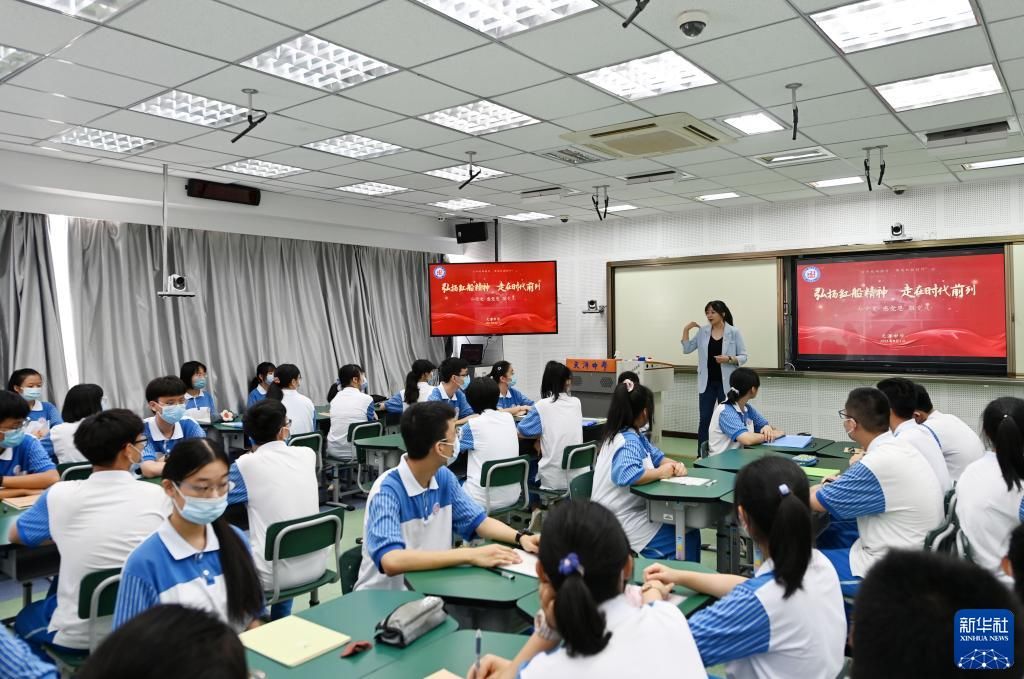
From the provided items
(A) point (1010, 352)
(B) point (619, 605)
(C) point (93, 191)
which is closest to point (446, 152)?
(C) point (93, 191)

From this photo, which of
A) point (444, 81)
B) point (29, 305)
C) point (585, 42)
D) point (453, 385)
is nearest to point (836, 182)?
point (453, 385)

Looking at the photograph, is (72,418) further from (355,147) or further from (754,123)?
(754,123)

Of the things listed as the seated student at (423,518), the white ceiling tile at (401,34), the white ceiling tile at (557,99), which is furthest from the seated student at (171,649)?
the white ceiling tile at (557,99)

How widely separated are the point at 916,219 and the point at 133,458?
7860 mm

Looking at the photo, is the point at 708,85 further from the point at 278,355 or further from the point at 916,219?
the point at 278,355

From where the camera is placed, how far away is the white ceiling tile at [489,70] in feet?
12.1

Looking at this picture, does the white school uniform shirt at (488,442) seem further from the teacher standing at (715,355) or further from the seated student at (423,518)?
the teacher standing at (715,355)

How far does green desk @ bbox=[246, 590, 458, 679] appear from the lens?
1597 millimetres

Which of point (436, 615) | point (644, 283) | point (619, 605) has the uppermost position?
point (644, 283)

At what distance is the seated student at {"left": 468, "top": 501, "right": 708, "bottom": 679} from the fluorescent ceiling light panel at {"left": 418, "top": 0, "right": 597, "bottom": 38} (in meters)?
2.59

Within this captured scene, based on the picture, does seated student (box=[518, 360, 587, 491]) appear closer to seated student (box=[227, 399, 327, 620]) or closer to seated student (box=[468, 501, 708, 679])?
seated student (box=[227, 399, 327, 620])

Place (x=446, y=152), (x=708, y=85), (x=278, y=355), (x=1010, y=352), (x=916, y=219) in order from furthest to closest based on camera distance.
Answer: (x=278, y=355) < (x=916, y=219) < (x=1010, y=352) < (x=446, y=152) < (x=708, y=85)

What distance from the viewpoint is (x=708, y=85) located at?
4168mm

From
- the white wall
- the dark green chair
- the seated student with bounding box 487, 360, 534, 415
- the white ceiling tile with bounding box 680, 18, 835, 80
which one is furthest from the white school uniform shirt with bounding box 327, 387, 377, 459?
the white wall
